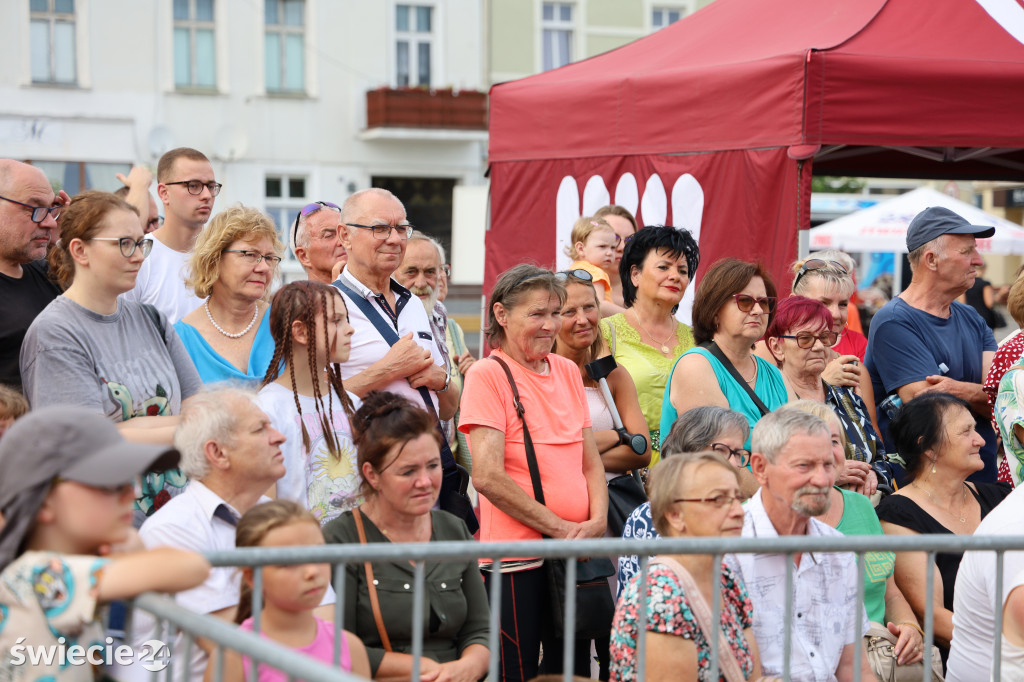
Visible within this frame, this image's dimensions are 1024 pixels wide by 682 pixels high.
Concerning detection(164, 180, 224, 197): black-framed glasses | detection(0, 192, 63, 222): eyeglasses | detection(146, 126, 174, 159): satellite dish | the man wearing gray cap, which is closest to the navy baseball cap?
the man wearing gray cap

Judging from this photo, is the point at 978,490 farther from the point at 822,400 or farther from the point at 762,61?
the point at 762,61

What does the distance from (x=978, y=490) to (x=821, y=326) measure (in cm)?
86

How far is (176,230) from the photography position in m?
4.73

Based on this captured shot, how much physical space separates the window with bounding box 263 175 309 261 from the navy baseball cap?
20.1 metres

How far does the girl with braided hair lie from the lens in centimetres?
351

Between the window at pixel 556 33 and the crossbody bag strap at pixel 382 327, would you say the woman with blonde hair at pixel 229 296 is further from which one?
the window at pixel 556 33

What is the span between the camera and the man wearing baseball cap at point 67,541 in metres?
2.14

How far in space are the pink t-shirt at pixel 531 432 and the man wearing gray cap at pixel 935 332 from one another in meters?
1.80

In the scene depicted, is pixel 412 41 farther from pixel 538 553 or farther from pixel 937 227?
pixel 538 553

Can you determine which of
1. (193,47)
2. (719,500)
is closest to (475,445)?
(719,500)

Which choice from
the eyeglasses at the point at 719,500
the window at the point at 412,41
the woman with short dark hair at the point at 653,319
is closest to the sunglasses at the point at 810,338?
the woman with short dark hair at the point at 653,319

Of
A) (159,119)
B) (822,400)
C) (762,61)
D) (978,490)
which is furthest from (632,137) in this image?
(159,119)

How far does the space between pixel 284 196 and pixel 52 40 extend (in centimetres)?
543

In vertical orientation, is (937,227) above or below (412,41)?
below
